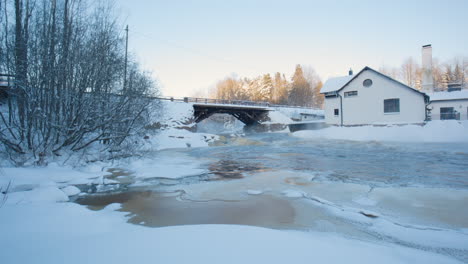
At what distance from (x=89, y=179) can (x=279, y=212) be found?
20.1 feet

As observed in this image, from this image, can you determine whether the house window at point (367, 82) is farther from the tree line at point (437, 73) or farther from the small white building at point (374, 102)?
the tree line at point (437, 73)

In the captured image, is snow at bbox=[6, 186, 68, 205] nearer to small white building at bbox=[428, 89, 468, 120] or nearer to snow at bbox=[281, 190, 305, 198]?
snow at bbox=[281, 190, 305, 198]

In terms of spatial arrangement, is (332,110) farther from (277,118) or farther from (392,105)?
(277,118)

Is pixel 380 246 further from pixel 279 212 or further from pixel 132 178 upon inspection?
pixel 132 178

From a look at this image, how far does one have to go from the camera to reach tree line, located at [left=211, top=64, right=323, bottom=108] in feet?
230

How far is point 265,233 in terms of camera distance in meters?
3.32

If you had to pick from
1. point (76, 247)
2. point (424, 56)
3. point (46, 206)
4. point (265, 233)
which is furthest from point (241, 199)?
point (424, 56)

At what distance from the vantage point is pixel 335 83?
3372cm

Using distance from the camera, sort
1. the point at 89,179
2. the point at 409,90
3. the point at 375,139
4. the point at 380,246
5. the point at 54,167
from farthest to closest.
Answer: the point at 409,90, the point at 375,139, the point at 54,167, the point at 89,179, the point at 380,246

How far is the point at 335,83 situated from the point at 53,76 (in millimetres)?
32124

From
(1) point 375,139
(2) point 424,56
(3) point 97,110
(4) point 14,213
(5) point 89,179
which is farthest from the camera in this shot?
(2) point 424,56

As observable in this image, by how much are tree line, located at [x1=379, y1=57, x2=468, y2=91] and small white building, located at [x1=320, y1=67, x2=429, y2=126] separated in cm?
2921

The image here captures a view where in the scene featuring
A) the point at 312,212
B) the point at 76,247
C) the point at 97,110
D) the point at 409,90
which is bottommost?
the point at 312,212

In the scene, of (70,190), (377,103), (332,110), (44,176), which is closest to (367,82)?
(377,103)
